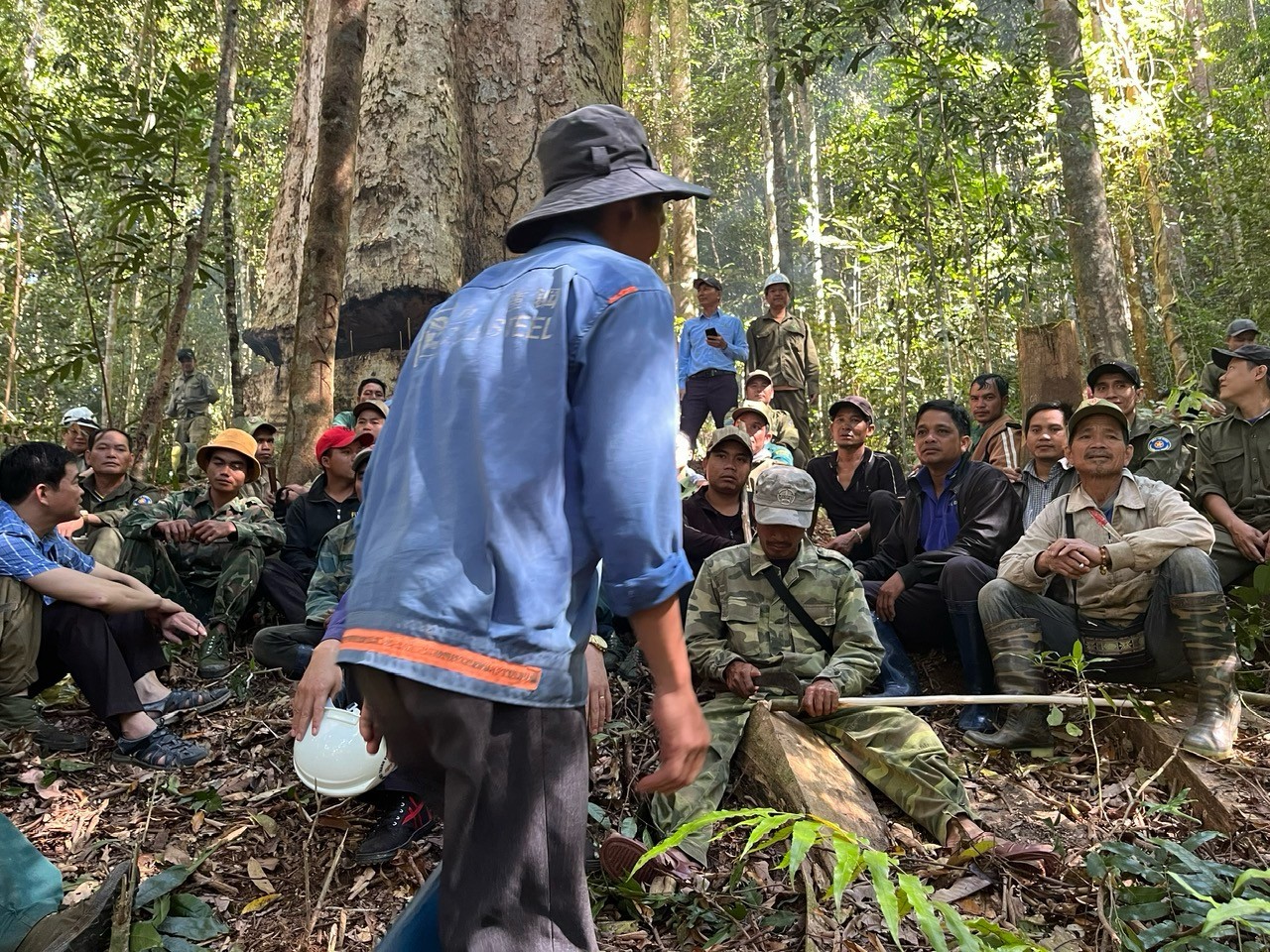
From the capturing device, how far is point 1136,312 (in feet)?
41.8

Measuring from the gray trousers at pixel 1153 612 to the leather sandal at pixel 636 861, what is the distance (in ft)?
6.84

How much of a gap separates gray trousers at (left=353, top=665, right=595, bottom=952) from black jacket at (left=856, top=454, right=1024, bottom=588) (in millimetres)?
3792

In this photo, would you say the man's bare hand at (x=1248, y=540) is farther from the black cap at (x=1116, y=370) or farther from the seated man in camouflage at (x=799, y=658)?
the seated man in camouflage at (x=799, y=658)

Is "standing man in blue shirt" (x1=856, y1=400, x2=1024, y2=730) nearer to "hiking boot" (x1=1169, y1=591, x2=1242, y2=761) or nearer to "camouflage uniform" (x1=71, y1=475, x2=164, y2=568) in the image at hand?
"hiking boot" (x1=1169, y1=591, x2=1242, y2=761)

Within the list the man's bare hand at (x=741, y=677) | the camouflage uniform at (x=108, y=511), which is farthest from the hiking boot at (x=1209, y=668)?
the camouflage uniform at (x=108, y=511)

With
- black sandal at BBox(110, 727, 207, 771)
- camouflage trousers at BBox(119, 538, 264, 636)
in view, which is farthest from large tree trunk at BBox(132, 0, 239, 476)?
black sandal at BBox(110, 727, 207, 771)

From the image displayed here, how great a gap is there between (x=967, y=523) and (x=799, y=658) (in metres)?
1.61

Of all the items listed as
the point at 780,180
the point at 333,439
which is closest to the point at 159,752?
the point at 333,439

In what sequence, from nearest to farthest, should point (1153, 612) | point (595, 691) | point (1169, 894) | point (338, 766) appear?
point (595, 691) < point (1169, 894) < point (338, 766) < point (1153, 612)

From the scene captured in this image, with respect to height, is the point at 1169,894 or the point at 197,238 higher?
the point at 197,238

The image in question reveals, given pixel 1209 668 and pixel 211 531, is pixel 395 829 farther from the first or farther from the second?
pixel 1209 668

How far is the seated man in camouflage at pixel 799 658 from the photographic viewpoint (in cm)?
368

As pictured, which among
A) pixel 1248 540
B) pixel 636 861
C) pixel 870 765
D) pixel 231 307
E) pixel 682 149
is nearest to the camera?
pixel 636 861

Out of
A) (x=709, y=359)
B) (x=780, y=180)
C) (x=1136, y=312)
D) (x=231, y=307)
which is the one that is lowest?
(x=709, y=359)
